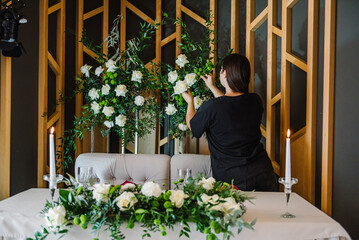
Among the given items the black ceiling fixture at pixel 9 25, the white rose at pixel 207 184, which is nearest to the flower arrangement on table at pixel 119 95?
the black ceiling fixture at pixel 9 25

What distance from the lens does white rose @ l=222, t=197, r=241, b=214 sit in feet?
4.15

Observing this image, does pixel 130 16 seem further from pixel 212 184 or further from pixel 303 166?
pixel 212 184

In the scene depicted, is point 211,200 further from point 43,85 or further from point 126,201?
point 43,85

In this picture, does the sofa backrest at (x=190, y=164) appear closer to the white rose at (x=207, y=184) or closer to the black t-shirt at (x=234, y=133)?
the black t-shirt at (x=234, y=133)

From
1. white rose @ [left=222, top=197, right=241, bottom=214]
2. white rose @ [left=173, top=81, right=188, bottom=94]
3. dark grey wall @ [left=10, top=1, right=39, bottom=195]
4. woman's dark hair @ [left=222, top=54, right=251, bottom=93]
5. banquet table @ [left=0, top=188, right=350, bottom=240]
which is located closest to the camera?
white rose @ [left=222, top=197, right=241, bottom=214]

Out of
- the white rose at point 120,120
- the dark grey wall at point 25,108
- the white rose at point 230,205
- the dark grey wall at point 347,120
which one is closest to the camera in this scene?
the white rose at point 230,205

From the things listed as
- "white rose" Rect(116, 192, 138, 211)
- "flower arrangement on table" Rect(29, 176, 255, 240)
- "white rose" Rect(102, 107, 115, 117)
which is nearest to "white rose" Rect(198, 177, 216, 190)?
"flower arrangement on table" Rect(29, 176, 255, 240)

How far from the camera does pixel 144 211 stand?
4.16 feet

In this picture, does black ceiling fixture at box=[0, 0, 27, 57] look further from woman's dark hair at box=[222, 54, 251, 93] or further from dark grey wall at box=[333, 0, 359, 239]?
dark grey wall at box=[333, 0, 359, 239]

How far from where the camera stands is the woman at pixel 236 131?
2.15 meters

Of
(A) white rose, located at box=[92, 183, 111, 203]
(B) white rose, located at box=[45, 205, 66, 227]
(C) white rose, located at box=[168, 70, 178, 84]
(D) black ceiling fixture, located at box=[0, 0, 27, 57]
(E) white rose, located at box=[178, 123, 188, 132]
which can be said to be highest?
(D) black ceiling fixture, located at box=[0, 0, 27, 57]

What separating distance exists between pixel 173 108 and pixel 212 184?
144 centimetres

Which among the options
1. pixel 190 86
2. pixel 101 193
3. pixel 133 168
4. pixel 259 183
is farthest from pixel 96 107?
pixel 101 193

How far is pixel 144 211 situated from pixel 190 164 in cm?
133
